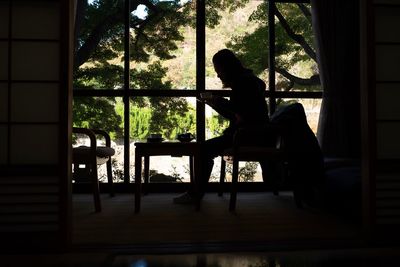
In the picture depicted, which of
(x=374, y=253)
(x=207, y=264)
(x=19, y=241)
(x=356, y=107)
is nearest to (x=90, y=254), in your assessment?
(x=19, y=241)

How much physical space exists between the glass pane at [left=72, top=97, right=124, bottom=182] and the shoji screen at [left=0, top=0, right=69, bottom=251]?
2134 millimetres

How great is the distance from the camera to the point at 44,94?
205 cm

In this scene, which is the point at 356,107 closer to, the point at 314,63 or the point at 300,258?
the point at 314,63

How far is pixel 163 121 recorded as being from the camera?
14.1 feet

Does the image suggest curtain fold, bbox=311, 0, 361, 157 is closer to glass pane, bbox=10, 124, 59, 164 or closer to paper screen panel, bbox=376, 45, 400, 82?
paper screen panel, bbox=376, 45, 400, 82

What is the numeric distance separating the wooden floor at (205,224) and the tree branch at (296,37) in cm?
186

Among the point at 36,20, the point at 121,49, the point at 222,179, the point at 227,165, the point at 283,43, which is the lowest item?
the point at 222,179

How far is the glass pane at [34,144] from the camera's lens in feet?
6.66

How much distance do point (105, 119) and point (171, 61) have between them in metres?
0.94

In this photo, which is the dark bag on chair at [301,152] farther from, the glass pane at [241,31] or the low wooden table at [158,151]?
the glass pane at [241,31]

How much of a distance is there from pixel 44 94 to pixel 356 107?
2946 mm

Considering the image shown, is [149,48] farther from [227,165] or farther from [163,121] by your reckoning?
[227,165]

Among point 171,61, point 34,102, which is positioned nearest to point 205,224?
point 34,102

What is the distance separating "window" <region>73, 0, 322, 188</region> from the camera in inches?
166
